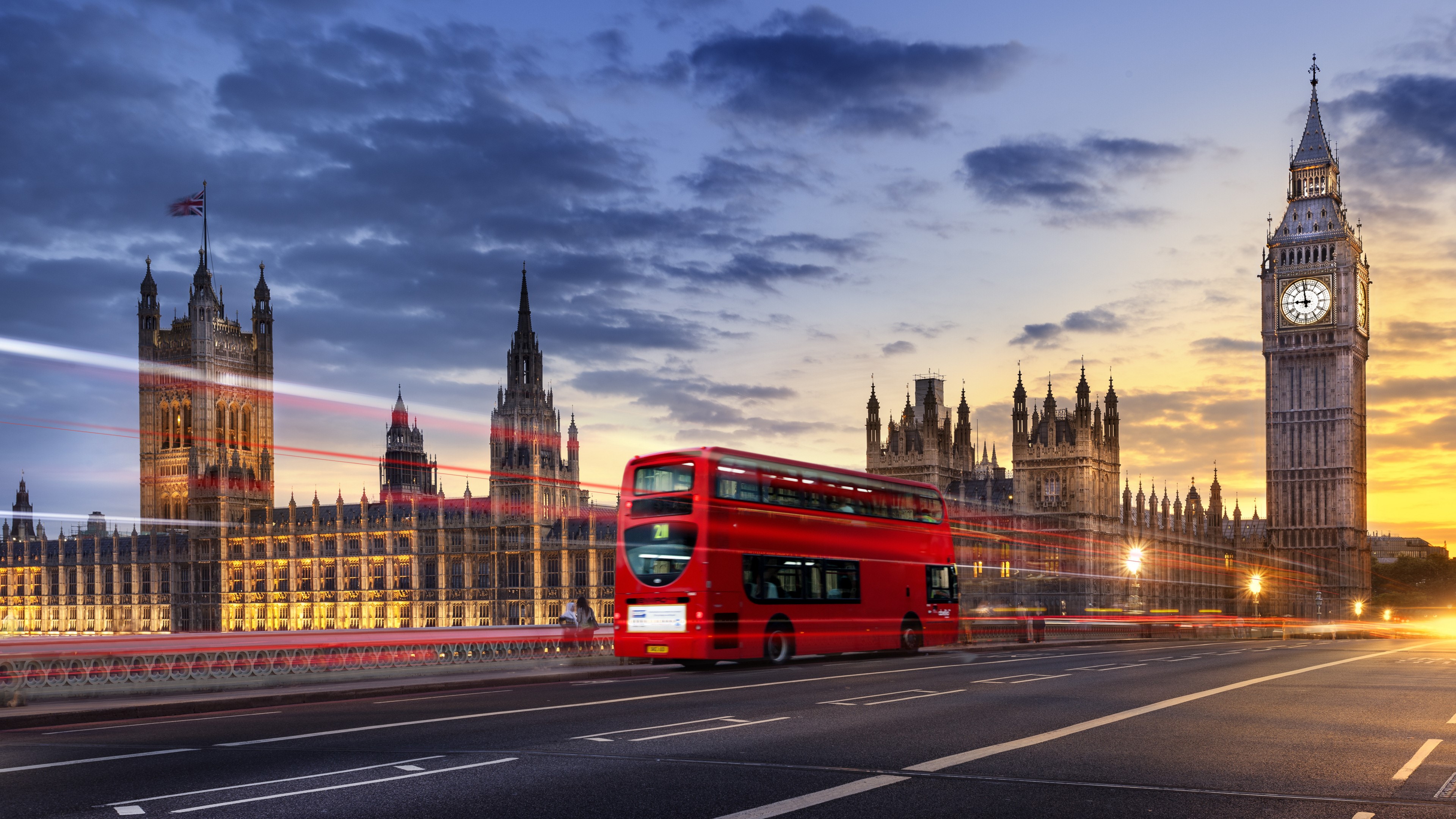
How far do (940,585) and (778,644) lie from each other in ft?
25.1

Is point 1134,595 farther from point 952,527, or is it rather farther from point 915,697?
point 915,697

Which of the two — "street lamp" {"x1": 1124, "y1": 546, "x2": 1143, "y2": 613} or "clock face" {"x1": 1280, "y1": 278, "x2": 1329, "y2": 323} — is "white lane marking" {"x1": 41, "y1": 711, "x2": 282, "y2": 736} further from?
"clock face" {"x1": 1280, "y1": 278, "x2": 1329, "y2": 323}

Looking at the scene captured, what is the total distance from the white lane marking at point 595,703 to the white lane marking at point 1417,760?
9911 millimetres

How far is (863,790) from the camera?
→ 9.74 meters

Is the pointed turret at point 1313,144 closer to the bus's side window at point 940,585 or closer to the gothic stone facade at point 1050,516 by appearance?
the gothic stone facade at point 1050,516

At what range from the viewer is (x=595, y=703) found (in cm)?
1761

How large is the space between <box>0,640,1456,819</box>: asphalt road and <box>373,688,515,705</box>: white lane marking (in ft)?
0.47

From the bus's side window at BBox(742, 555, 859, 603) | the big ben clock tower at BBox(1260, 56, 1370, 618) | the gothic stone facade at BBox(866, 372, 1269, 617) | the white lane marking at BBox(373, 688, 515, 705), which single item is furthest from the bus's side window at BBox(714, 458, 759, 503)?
the big ben clock tower at BBox(1260, 56, 1370, 618)

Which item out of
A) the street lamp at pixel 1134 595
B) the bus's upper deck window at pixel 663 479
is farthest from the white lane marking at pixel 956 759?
the street lamp at pixel 1134 595

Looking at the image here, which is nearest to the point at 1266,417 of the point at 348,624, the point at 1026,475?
the point at 1026,475

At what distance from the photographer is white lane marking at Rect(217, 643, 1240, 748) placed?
13.9 metres

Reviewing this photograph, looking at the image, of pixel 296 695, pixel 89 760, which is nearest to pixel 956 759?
pixel 89 760

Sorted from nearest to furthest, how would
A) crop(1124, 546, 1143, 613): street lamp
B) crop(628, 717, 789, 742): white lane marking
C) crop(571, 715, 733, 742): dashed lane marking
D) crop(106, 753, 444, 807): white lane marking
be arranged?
crop(106, 753, 444, 807): white lane marking, crop(628, 717, 789, 742): white lane marking, crop(571, 715, 733, 742): dashed lane marking, crop(1124, 546, 1143, 613): street lamp

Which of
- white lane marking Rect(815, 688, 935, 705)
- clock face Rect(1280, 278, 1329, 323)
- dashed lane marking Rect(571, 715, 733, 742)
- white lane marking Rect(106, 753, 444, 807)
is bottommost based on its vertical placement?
white lane marking Rect(815, 688, 935, 705)
